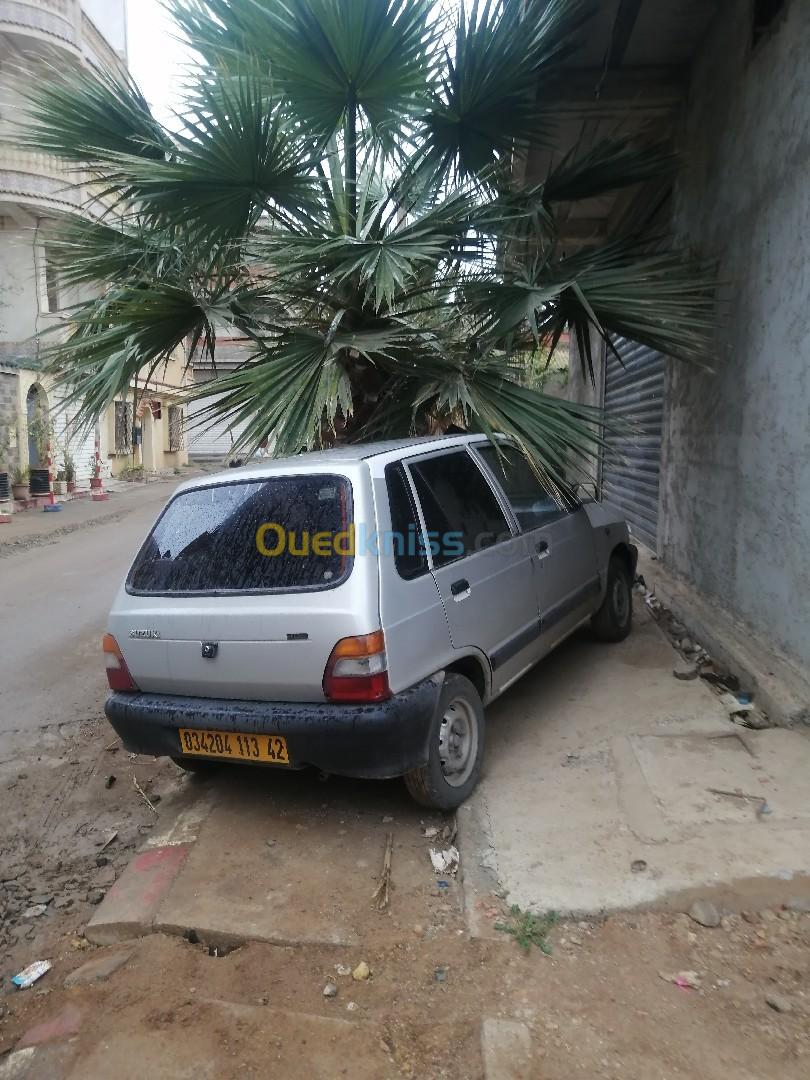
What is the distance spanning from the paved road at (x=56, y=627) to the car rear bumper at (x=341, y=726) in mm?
2349

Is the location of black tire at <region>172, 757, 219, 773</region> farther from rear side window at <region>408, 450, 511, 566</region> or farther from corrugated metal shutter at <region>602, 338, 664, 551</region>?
corrugated metal shutter at <region>602, 338, 664, 551</region>

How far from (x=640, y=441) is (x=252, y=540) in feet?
18.3

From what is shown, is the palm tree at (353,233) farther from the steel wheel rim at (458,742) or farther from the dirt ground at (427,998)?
the dirt ground at (427,998)

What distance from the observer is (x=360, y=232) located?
471 cm

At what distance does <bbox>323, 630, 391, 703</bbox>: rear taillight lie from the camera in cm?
296

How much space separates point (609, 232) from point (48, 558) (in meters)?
8.91

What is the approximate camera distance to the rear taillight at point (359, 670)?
9.72 feet

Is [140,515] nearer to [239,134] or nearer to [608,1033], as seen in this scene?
[239,134]

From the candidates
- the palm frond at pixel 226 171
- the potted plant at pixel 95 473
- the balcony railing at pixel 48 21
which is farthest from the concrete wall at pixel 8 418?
the palm frond at pixel 226 171

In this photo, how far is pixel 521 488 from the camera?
4.47 metres

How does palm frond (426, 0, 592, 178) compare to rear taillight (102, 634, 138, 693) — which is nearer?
rear taillight (102, 634, 138, 693)

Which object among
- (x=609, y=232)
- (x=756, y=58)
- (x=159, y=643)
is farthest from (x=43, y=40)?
(x=159, y=643)

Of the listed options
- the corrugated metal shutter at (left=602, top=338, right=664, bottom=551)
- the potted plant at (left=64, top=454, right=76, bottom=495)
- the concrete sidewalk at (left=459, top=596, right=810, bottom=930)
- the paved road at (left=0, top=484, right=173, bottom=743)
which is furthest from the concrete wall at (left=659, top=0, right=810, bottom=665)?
the potted plant at (left=64, top=454, right=76, bottom=495)

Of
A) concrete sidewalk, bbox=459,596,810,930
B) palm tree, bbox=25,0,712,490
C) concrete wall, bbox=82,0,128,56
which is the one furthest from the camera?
concrete wall, bbox=82,0,128,56
